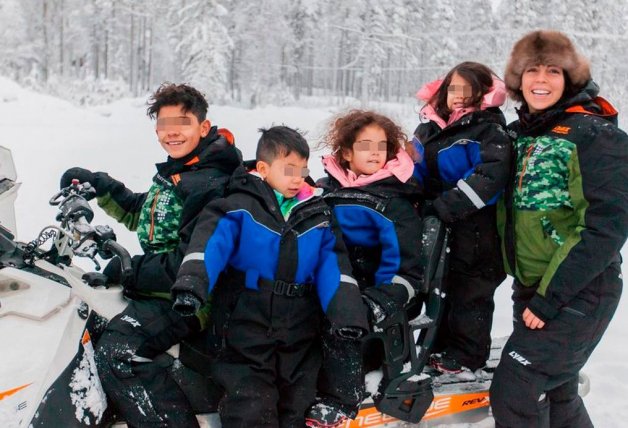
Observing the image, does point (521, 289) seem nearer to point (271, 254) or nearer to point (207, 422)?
point (271, 254)

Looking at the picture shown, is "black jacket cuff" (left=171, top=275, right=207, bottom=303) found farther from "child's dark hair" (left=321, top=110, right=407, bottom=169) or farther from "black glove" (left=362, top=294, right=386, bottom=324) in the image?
"child's dark hair" (left=321, top=110, right=407, bottom=169)

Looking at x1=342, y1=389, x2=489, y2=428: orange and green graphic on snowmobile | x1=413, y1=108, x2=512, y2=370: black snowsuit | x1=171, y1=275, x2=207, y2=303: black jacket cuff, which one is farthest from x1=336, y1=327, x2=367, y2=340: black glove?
x1=413, y1=108, x2=512, y2=370: black snowsuit

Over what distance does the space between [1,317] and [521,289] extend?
89.5 inches

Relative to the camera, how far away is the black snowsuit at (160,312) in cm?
229

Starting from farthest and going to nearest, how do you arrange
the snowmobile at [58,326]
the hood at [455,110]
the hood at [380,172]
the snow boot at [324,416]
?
the hood at [455,110], the hood at [380,172], the snow boot at [324,416], the snowmobile at [58,326]

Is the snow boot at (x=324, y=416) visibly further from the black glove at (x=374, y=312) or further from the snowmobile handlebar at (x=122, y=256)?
the snowmobile handlebar at (x=122, y=256)

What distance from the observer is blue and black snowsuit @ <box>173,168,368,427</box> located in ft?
7.34

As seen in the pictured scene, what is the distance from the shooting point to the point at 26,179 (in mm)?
7773

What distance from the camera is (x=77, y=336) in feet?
7.50

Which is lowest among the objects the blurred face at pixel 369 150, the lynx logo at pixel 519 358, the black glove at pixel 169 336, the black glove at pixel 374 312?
the lynx logo at pixel 519 358

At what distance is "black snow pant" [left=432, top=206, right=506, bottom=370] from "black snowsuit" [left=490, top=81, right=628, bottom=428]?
171 mm

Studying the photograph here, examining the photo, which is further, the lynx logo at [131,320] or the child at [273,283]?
the lynx logo at [131,320]

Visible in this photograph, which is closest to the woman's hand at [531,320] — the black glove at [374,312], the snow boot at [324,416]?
the black glove at [374,312]

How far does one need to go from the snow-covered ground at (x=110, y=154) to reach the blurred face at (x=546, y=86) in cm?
64
